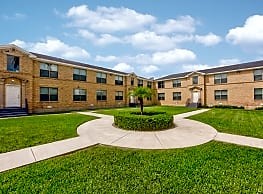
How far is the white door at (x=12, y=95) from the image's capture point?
17.2 metres

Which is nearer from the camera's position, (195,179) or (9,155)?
(195,179)

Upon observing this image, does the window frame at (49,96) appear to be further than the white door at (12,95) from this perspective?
Yes

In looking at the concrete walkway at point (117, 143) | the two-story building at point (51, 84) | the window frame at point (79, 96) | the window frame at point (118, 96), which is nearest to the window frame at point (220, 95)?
the two-story building at point (51, 84)

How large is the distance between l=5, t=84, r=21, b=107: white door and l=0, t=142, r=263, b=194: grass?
15468mm

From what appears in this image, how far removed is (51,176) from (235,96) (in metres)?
29.3

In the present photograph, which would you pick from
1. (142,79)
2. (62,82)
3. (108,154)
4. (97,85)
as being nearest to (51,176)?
(108,154)

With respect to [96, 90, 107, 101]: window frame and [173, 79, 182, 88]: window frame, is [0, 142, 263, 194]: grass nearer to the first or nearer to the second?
[96, 90, 107, 101]: window frame

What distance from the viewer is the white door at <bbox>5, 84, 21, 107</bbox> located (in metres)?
17.2

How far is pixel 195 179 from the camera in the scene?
4.00m

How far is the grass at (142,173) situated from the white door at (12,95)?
15468mm

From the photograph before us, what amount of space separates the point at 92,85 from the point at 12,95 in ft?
34.5

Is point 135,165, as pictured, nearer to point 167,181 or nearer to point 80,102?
point 167,181

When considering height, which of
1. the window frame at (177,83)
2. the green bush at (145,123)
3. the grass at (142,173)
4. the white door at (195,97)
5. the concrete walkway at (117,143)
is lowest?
the grass at (142,173)

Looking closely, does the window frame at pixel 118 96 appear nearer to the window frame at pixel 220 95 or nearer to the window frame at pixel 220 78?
the window frame at pixel 220 95
